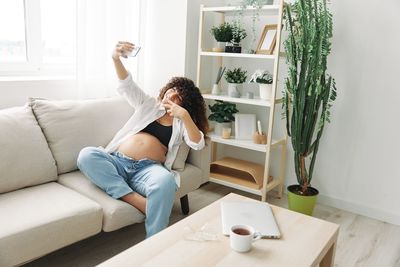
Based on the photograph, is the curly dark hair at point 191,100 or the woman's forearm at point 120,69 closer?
the woman's forearm at point 120,69

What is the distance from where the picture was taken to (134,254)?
121 cm

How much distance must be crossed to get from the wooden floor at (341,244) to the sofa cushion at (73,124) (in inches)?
18.3

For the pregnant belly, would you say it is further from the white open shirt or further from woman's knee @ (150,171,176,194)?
woman's knee @ (150,171,176,194)

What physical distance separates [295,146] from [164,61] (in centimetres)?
124

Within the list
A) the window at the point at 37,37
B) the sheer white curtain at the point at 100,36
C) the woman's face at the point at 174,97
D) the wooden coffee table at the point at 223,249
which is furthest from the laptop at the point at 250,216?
the window at the point at 37,37

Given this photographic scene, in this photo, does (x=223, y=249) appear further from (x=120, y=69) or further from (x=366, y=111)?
(x=366, y=111)

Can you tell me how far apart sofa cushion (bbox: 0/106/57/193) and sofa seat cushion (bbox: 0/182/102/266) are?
2.4 inches

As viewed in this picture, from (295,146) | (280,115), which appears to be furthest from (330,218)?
(280,115)

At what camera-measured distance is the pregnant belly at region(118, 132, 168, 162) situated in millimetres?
2143

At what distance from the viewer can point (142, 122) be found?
7.49ft

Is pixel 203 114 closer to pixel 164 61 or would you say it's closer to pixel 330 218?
pixel 164 61

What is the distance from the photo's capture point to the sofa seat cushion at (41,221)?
1445mm

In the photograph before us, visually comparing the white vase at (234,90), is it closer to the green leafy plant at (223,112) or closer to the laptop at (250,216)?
the green leafy plant at (223,112)

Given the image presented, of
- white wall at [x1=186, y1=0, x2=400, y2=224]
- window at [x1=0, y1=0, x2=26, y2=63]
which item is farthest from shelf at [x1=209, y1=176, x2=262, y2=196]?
window at [x1=0, y1=0, x2=26, y2=63]
